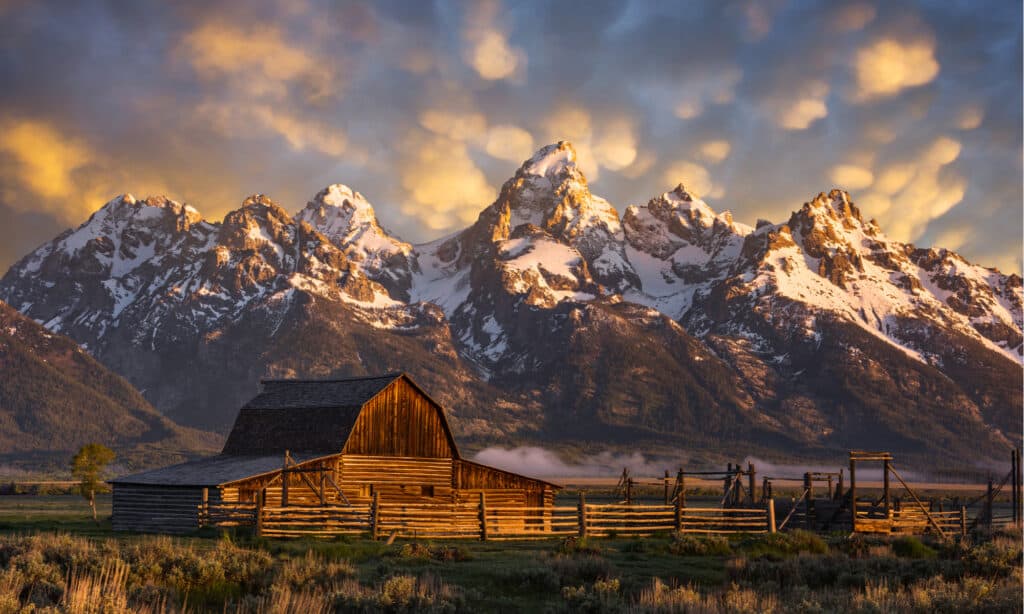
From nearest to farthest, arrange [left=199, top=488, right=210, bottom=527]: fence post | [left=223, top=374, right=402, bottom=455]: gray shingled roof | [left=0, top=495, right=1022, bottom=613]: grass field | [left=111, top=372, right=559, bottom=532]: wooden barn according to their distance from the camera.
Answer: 1. [left=0, top=495, right=1022, bottom=613]: grass field
2. [left=199, top=488, right=210, bottom=527]: fence post
3. [left=111, top=372, right=559, bottom=532]: wooden barn
4. [left=223, top=374, right=402, bottom=455]: gray shingled roof

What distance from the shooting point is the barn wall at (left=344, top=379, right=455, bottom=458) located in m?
51.8

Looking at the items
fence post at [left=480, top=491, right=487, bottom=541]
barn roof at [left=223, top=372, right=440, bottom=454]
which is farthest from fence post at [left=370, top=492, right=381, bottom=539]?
barn roof at [left=223, top=372, right=440, bottom=454]

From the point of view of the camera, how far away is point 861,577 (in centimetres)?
2494

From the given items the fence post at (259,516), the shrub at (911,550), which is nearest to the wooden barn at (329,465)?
the fence post at (259,516)

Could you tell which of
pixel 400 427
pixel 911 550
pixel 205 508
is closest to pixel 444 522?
pixel 205 508

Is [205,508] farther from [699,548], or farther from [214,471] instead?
[699,548]

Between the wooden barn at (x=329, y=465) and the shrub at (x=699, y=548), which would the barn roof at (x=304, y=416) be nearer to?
the wooden barn at (x=329, y=465)

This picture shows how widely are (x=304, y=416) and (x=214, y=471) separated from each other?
749 centimetres

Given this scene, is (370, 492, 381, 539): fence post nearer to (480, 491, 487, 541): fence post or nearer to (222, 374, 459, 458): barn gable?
(480, 491, 487, 541): fence post

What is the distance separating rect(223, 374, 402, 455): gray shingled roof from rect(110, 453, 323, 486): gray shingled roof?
4.20ft

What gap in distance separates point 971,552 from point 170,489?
1261 inches

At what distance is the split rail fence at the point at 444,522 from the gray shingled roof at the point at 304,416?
861 centimetres

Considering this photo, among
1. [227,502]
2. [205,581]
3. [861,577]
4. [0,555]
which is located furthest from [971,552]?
[227,502]

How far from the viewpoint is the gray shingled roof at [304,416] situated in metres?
52.1
